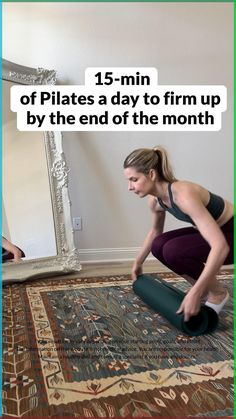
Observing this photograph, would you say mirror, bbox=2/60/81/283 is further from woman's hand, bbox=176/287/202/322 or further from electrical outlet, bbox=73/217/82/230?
woman's hand, bbox=176/287/202/322

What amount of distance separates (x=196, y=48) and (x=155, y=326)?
85.8 inches

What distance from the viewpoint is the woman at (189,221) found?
1.38 meters

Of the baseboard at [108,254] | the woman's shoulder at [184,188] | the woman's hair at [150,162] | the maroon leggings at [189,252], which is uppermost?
the woman's hair at [150,162]

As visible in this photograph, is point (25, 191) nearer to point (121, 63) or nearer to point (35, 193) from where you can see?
point (35, 193)

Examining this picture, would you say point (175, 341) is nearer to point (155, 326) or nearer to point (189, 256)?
point (155, 326)

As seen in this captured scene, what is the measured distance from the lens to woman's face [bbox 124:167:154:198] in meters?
1.57

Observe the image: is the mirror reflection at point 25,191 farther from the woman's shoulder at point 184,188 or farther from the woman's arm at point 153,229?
the woman's shoulder at point 184,188

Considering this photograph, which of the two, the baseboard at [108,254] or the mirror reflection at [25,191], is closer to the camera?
the mirror reflection at [25,191]

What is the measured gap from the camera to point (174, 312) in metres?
1.49

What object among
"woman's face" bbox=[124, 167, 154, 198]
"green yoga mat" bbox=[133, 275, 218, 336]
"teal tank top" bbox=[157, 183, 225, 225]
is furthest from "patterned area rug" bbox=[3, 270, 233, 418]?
"woman's face" bbox=[124, 167, 154, 198]

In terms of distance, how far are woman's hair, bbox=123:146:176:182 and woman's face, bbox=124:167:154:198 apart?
2cm

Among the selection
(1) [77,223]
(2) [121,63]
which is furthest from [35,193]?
(2) [121,63]

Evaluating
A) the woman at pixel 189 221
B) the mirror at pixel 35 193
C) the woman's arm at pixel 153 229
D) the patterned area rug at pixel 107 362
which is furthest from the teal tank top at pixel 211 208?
the mirror at pixel 35 193

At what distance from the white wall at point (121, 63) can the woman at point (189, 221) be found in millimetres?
1065
